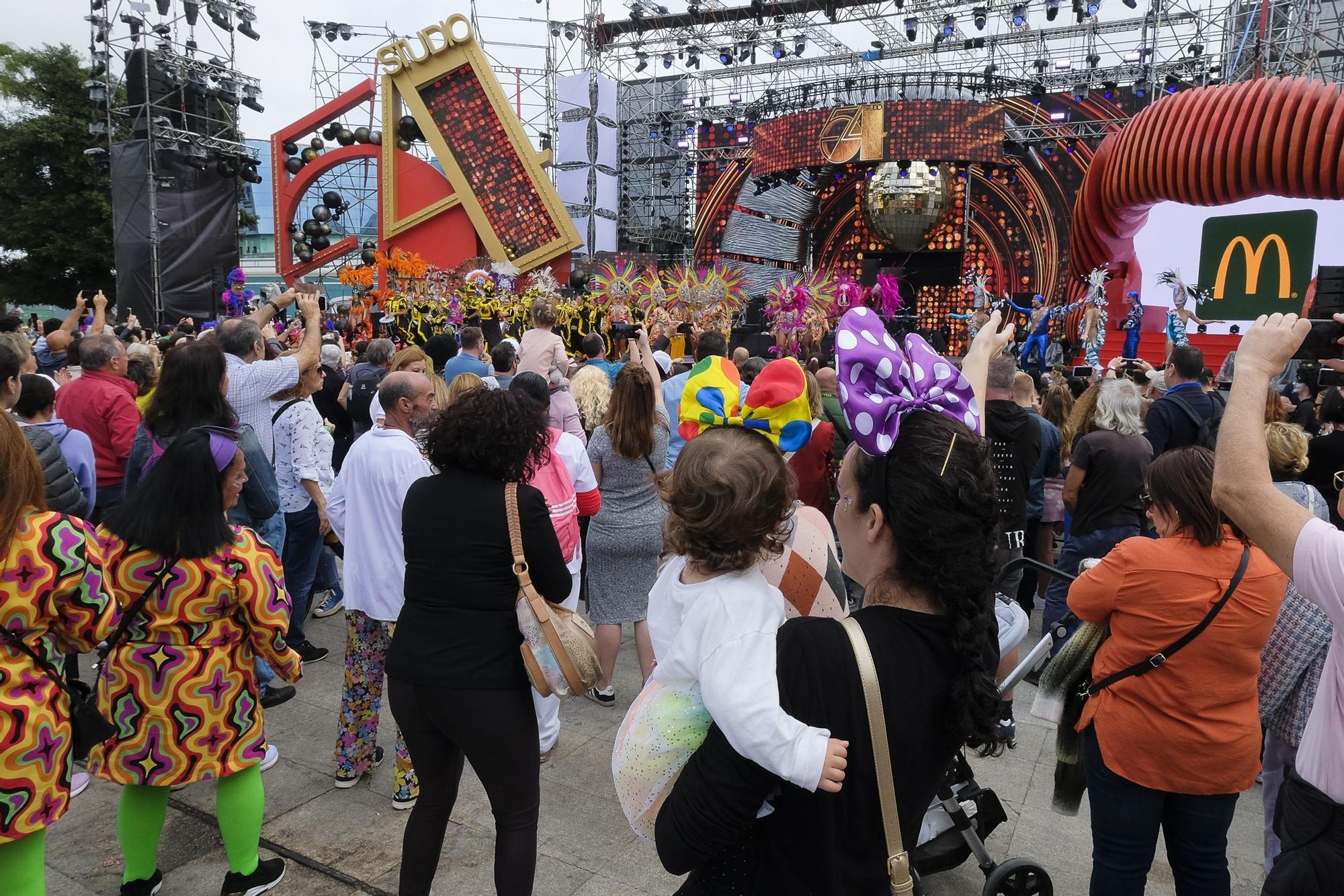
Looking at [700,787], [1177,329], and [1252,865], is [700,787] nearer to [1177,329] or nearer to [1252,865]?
[1252,865]

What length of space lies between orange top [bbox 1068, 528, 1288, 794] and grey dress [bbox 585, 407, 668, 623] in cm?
220

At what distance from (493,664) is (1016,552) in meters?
3.07

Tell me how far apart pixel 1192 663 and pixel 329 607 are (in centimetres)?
496

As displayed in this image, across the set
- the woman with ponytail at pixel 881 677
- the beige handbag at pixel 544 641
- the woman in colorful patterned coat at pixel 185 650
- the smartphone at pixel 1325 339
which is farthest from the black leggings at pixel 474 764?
the smartphone at pixel 1325 339

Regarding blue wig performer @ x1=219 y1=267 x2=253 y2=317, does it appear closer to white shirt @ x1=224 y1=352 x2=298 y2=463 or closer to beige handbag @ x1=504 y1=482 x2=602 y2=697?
white shirt @ x1=224 y1=352 x2=298 y2=463

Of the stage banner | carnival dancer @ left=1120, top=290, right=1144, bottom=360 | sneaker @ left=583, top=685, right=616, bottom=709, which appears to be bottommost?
sneaker @ left=583, top=685, right=616, bottom=709

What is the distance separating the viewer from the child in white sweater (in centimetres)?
119

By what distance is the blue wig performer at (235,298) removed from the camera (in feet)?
54.5

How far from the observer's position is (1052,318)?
15852 mm

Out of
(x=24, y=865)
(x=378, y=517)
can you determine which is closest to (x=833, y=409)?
(x=378, y=517)

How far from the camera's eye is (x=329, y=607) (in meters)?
5.53

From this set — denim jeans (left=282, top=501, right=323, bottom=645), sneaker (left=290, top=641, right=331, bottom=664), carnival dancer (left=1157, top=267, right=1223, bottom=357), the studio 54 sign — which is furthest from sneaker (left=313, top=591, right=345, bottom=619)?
the studio 54 sign

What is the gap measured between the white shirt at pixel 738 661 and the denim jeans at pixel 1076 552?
3.20 m

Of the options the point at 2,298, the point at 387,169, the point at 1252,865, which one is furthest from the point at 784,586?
the point at 2,298
